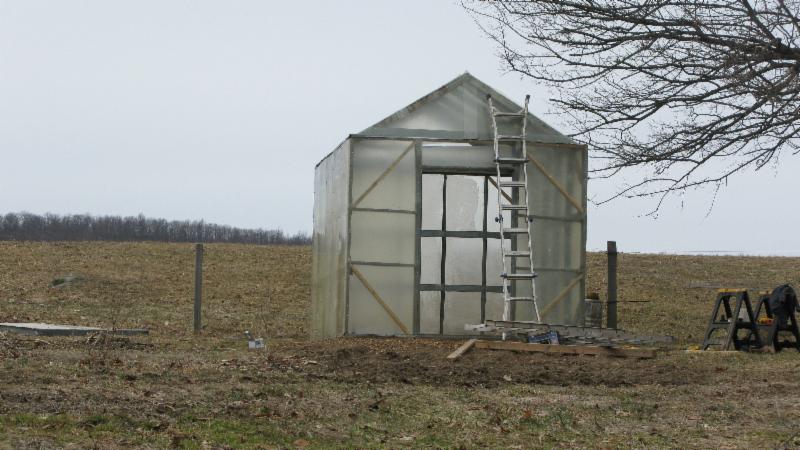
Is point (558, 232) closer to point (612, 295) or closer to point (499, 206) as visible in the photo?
point (499, 206)

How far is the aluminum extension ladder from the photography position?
1487 cm

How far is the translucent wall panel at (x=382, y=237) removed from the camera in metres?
15.5

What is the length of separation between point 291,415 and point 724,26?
4.76m

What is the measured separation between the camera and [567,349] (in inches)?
519

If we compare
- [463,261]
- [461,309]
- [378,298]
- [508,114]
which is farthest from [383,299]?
Result: [508,114]

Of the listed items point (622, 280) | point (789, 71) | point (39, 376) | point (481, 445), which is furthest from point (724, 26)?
point (622, 280)

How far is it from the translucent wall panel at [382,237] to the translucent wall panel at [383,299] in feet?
0.52

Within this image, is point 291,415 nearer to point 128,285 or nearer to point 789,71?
point 789,71

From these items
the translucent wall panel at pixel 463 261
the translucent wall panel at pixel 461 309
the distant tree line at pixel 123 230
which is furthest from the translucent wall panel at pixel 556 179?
the distant tree line at pixel 123 230

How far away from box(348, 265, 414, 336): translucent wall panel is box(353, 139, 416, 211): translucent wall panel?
0.95 metres

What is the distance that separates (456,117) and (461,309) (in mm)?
2843

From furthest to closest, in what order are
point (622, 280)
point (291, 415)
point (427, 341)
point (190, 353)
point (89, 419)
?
point (622, 280), point (427, 341), point (190, 353), point (291, 415), point (89, 419)

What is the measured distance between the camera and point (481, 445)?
24.6 ft

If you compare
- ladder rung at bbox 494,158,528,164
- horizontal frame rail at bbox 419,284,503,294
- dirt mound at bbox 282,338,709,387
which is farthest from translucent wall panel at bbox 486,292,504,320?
dirt mound at bbox 282,338,709,387
